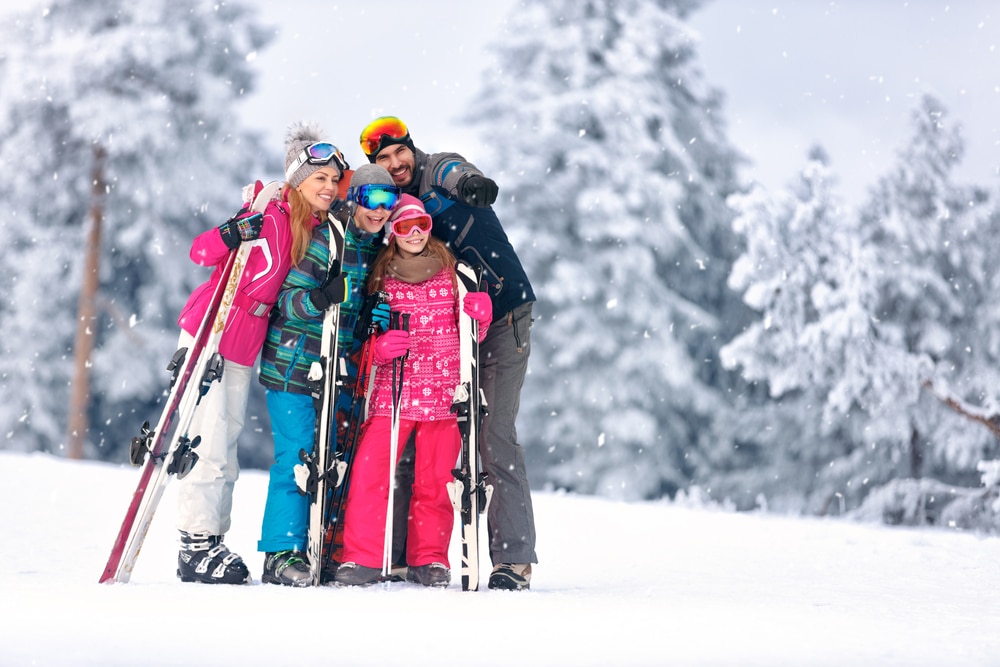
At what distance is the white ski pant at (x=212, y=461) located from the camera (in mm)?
4203

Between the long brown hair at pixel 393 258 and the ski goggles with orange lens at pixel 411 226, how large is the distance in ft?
0.29

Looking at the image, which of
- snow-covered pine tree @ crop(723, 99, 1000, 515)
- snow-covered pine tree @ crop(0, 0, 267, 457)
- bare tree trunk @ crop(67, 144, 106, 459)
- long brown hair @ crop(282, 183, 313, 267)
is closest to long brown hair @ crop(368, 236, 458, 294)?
long brown hair @ crop(282, 183, 313, 267)

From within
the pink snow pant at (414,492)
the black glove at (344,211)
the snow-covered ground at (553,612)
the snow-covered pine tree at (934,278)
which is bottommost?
the snow-covered ground at (553,612)

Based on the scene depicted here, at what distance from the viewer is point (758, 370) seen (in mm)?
14055

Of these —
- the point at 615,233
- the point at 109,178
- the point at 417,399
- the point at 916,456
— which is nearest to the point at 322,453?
the point at 417,399

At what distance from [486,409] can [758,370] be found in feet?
34.3

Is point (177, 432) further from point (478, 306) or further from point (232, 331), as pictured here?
point (478, 306)

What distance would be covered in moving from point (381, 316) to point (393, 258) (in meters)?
0.25

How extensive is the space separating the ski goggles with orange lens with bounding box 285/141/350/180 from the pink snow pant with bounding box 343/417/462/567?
1116 millimetres

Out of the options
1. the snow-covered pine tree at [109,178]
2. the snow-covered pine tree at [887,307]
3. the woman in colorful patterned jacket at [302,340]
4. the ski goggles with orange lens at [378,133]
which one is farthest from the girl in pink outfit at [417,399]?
the snow-covered pine tree at [109,178]

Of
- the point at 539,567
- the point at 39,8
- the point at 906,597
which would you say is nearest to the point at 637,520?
the point at 539,567

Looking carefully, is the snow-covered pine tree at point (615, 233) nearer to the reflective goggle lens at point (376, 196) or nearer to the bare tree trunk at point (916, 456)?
the bare tree trunk at point (916, 456)

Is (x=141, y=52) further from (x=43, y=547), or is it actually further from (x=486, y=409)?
(x=486, y=409)

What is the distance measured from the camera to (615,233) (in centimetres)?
1520
